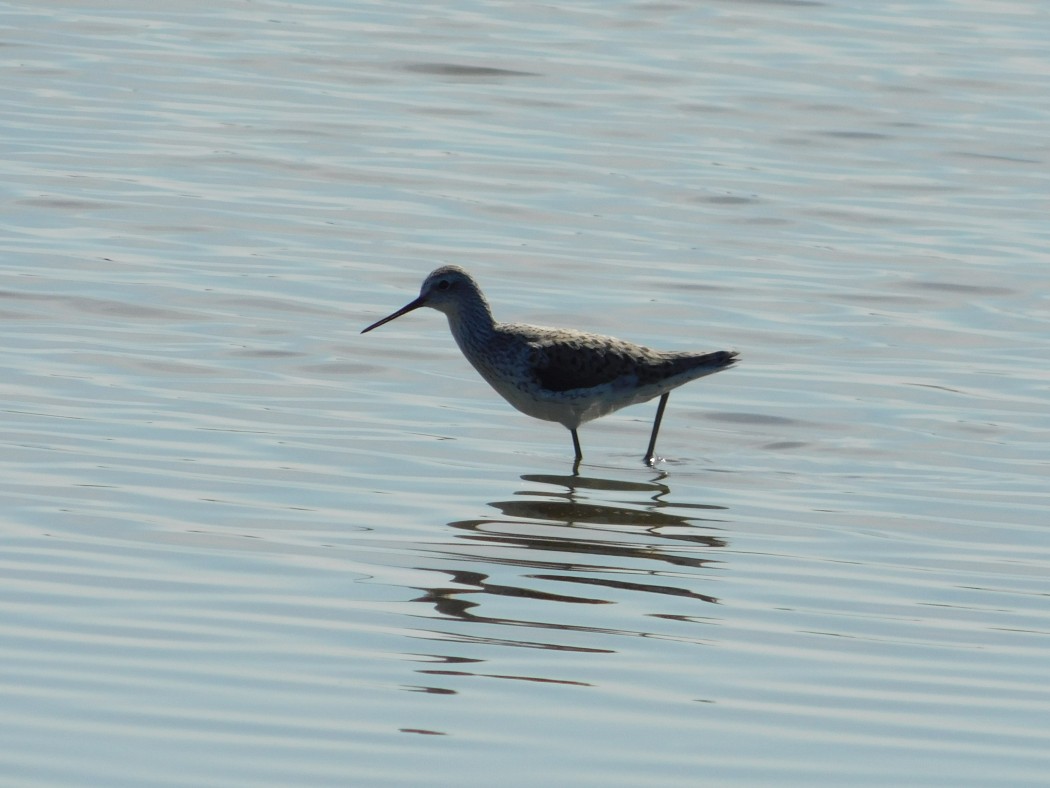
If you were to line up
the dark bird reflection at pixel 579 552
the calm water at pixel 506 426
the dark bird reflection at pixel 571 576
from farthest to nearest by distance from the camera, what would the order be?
the dark bird reflection at pixel 579 552, the dark bird reflection at pixel 571 576, the calm water at pixel 506 426

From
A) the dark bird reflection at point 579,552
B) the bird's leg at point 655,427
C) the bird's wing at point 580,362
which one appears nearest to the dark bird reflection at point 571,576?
the dark bird reflection at point 579,552

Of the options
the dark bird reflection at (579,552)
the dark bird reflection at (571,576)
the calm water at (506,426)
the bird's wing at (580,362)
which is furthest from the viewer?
the bird's wing at (580,362)

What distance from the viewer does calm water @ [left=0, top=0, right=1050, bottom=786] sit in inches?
234

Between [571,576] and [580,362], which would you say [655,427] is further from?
[571,576]

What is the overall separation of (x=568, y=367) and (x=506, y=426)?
0.85 meters

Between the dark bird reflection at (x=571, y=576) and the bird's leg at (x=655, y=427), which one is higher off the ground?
the dark bird reflection at (x=571, y=576)

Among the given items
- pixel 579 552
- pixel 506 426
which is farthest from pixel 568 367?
pixel 579 552

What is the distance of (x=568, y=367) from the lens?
10.6 meters

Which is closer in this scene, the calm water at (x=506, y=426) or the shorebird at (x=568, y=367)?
the calm water at (x=506, y=426)

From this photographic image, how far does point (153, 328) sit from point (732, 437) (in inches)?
162

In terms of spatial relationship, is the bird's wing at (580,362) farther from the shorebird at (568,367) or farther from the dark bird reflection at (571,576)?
the dark bird reflection at (571,576)

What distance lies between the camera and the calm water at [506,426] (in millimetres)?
5953

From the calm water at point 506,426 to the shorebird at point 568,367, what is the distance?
1.05 ft

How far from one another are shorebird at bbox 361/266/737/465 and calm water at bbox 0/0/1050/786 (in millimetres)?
321
